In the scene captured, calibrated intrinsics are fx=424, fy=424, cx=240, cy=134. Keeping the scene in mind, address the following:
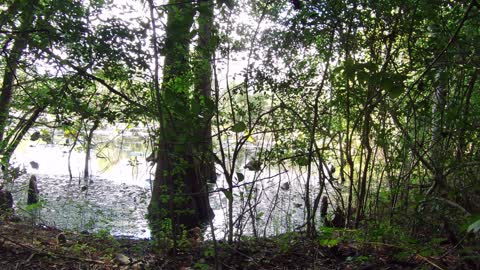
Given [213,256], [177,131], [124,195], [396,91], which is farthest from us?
[124,195]

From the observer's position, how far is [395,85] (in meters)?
1.85

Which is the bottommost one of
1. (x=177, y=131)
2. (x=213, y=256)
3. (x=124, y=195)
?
(x=213, y=256)

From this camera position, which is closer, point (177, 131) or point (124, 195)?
point (177, 131)

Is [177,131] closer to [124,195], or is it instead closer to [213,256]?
[213,256]

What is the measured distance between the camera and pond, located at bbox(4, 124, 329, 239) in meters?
5.46

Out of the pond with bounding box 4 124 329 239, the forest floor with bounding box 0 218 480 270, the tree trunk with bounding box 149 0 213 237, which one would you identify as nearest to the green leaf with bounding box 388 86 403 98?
the tree trunk with bounding box 149 0 213 237

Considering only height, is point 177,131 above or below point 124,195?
above

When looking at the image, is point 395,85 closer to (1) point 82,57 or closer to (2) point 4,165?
(1) point 82,57

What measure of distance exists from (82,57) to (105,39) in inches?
10.4

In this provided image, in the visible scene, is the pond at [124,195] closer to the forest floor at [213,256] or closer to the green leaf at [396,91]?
the forest floor at [213,256]

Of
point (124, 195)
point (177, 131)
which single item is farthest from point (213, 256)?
point (124, 195)

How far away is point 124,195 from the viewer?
993 cm

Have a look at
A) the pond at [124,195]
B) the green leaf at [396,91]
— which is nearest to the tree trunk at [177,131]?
the pond at [124,195]

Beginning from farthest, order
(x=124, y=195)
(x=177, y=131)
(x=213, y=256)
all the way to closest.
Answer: (x=124, y=195) → (x=213, y=256) → (x=177, y=131)
